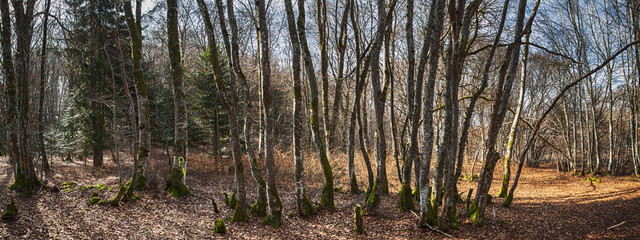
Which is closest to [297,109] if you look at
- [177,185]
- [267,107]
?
[267,107]

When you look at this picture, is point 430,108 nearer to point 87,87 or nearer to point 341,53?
point 341,53

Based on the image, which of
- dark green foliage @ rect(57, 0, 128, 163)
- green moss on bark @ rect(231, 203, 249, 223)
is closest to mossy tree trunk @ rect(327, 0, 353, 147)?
green moss on bark @ rect(231, 203, 249, 223)

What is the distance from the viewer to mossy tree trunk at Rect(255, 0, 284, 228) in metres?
5.95

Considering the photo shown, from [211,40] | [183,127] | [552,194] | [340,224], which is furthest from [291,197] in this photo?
[552,194]

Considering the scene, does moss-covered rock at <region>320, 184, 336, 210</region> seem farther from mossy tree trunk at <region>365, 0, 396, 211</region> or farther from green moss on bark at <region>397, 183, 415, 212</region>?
green moss on bark at <region>397, 183, 415, 212</region>

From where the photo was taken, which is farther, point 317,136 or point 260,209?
point 317,136

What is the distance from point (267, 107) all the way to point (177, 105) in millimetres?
3923

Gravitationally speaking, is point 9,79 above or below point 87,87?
below

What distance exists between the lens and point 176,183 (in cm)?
852

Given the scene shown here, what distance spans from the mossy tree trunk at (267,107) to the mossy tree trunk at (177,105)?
3.39m

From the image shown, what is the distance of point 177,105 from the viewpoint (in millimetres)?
8609

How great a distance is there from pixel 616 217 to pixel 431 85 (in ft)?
16.0

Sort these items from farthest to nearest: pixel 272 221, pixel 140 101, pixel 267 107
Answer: pixel 140 101 → pixel 272 221 → pixel 267 107

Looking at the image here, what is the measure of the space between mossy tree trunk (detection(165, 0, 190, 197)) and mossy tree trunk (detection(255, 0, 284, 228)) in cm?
339
